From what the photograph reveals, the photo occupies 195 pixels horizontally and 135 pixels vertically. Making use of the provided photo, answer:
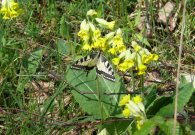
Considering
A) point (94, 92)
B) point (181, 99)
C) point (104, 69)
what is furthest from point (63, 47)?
point (181, 99)

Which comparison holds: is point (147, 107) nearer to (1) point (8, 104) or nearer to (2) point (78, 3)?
(1) point (8, 104)

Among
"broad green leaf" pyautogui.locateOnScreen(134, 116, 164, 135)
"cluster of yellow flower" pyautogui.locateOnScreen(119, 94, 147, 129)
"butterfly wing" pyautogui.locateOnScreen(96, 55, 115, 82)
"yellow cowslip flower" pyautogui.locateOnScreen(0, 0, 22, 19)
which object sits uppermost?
"yellow cowslip flower" pyautogui.locateOnScreen(0, 0, 22, 19)

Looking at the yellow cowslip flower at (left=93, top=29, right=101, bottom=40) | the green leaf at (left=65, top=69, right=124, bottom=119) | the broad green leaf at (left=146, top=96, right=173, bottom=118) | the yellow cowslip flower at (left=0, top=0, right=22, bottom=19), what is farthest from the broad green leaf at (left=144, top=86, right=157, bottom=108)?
the yellow cowslip flower at (left=0, top=0, right=22, bottom=19)

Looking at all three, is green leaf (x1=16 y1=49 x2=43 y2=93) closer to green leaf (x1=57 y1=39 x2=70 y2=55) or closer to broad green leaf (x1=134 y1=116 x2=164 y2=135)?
green leaf (x1=57 y1=39 x2=70 y2=55)

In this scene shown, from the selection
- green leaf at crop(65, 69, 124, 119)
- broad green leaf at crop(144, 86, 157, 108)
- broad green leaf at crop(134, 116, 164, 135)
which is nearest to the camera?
broad green leaf at crop(134, 116, 164, 135)

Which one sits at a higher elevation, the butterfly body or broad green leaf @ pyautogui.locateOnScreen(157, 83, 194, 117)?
the butterfly body

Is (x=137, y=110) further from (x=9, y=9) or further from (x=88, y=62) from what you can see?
(x=9, y=9)

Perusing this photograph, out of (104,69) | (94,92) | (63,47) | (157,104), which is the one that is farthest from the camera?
(63,47)
